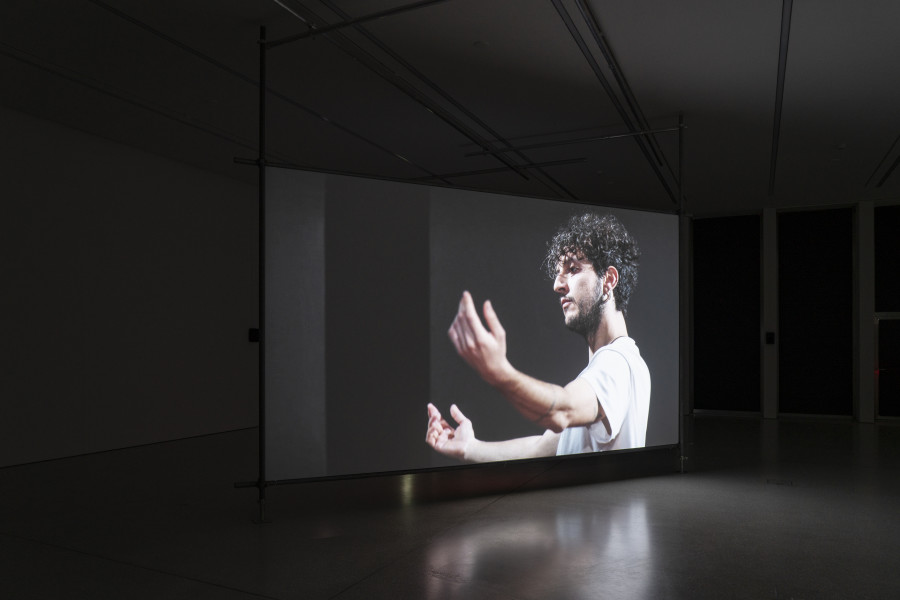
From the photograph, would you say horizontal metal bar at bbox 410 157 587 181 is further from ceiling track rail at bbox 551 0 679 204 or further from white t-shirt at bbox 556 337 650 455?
white t-shirt at bbox 556 337 650 455

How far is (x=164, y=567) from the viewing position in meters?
3.20

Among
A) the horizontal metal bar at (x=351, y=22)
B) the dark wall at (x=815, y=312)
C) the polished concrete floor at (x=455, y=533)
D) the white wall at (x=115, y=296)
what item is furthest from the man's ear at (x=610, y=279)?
the dark wall at (x=815, y=312)

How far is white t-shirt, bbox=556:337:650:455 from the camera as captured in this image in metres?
5.29

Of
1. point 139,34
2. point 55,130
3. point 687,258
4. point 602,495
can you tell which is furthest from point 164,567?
point 687,258

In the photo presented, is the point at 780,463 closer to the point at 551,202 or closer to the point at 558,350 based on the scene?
the point at 558,350

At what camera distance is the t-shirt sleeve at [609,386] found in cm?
534

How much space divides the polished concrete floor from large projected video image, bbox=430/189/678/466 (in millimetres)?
535

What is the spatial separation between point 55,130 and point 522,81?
178 inches

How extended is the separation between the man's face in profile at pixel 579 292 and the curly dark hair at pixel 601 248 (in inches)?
2.2

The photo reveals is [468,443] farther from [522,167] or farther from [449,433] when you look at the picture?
[522,167]

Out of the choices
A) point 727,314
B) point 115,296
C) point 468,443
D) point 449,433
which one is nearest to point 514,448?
point 468,443

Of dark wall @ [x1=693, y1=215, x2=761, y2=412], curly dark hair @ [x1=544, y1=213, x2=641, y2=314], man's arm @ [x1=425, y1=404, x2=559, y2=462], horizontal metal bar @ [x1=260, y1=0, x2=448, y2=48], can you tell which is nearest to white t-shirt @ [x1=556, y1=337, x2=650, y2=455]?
man's arm @ [x1=425, y1=404, x2=559, y2=462]

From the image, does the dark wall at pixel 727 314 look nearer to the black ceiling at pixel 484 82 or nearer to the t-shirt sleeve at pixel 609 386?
the black ceiling at pixel 484 82

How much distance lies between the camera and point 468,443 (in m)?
4.76
